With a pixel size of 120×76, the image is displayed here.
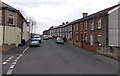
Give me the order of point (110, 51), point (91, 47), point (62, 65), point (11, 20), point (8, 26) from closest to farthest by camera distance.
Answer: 1. point (62, 65)
2. point (110, 51)
3. point (8, 26)
4. point (91, 47)
5. point (11, 20)

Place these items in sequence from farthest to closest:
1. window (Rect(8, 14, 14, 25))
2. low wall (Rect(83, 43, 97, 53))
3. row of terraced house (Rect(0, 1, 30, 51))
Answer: window (Rect(8, 14, 14, 25)) → row of terraced house (Rect(0, 1, 30, 51)) → low wall (Rect(83, 43, 97, 53))

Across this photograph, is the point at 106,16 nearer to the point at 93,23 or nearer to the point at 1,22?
the point at 93,23

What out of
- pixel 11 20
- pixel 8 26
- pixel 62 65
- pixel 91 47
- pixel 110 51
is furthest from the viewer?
pixel 11 20

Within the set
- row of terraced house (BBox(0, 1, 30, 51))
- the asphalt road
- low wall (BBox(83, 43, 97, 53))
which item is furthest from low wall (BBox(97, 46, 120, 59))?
row of terraced house (BBox(0, 1, 30, 51))

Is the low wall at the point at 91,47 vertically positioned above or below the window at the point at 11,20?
below

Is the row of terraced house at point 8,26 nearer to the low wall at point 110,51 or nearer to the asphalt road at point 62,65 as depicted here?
the asphalt road at point 62,65

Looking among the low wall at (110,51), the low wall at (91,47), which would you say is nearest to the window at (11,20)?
the low wall at (91,47)

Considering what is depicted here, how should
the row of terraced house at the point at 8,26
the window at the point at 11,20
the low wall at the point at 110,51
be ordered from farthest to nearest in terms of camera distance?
the window at the point at 11,20
the row of terraced house at the point at 8,26
the low wall at the point at 110,51

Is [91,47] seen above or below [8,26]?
below

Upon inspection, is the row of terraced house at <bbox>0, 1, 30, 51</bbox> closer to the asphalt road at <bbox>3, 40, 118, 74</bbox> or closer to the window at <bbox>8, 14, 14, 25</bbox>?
the window at <bbox>8, 14, 14, 25</bbox>

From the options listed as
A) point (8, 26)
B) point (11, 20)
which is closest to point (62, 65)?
point (8, 26)

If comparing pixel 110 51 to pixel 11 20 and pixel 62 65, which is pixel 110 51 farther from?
pixel 11 20

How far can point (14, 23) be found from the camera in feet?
98.7

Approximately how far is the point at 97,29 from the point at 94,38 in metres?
2.17
